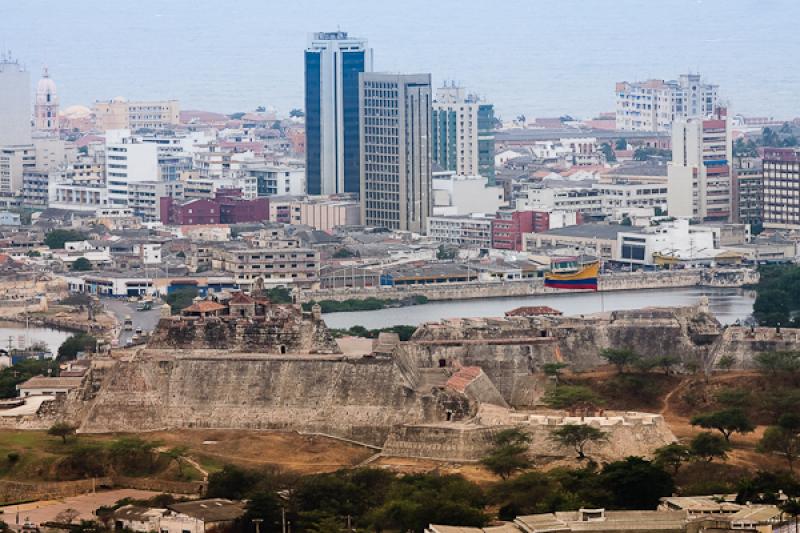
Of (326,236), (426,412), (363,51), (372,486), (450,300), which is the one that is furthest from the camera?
(363,51)

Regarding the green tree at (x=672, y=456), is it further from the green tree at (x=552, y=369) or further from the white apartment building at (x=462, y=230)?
the white apartment building at (x=462, y=230)

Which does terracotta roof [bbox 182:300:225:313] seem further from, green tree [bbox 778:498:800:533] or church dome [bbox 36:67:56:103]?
church dome [bbox 36:67:56:103]

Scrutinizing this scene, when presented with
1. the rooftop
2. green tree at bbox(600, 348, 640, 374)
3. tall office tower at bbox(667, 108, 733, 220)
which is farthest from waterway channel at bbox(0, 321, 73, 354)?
tall office tower at bbox(667, 108, 733, 220)

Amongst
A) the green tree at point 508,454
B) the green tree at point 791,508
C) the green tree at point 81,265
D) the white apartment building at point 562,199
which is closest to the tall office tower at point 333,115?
the white apartment building at point 562,199

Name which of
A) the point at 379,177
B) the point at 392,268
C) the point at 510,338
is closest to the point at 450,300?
the point at 392,268

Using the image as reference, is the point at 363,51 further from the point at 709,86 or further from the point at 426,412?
the point at 426,412

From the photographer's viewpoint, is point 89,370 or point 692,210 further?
point 692,210
